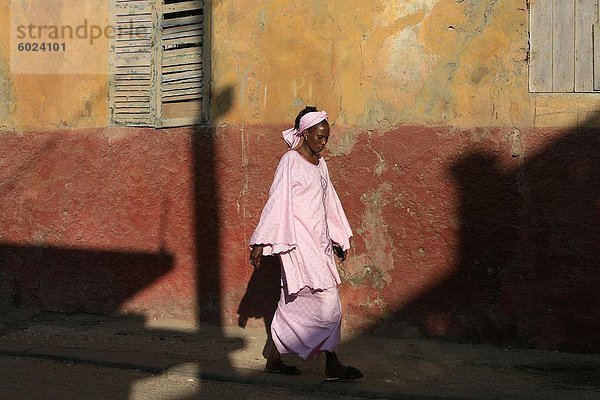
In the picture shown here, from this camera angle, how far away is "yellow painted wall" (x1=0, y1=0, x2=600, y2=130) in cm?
679

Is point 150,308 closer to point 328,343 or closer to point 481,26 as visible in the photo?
point 328,343

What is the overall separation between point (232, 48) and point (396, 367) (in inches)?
116

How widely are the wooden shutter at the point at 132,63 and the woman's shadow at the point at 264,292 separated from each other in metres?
1.70

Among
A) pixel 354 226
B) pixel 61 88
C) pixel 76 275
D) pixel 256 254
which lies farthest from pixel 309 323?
pixel 61 88

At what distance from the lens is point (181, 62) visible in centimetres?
804

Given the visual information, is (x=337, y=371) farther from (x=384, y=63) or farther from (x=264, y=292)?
(x=384, y=63)

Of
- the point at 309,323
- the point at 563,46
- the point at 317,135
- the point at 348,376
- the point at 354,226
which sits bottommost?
the point at 348,376

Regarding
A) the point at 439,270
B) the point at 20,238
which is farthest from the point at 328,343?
the point at 20,238

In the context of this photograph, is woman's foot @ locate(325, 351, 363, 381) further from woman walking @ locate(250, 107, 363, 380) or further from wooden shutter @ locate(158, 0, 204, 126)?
wooden shutter @ locate(158, 0, 204, 126)

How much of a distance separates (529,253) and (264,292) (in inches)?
83.1

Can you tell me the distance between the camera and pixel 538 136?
666cm

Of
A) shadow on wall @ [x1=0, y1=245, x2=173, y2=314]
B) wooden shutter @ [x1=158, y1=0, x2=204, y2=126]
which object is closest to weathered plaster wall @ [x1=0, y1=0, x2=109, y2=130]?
wooden shutter @ [x1=158, y1=0, x2=204, y2=126]

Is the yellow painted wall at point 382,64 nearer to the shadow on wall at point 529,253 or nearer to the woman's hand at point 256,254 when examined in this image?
the shadow on wall at point 529,253

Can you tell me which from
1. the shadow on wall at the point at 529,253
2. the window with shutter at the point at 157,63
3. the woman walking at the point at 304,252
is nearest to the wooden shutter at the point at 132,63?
the window with shutter at the point at 157,63
